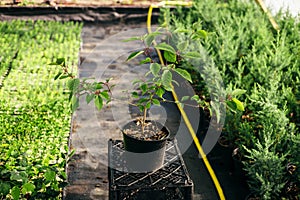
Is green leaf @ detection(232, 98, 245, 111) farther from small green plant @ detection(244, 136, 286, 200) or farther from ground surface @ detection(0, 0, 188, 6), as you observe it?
ground surface @ detection(0, 0, 188, 6)

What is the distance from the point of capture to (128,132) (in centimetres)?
330

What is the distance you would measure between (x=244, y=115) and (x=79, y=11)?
4.35 meters

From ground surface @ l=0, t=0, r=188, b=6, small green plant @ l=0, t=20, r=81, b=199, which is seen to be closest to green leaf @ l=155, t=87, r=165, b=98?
small green plant @ l=0, t=20, r=81, b=199

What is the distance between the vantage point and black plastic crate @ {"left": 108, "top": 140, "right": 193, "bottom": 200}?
3164 millimetres

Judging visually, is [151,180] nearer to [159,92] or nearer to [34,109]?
[159,92]

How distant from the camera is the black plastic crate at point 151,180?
3.16 meters

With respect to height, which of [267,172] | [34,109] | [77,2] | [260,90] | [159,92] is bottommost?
[34,109]

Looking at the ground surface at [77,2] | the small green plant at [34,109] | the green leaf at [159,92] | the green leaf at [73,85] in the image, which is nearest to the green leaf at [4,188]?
the small green plant at [34,109]

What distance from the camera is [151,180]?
3219 mm

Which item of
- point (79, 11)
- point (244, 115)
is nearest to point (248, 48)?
point (244, 115)

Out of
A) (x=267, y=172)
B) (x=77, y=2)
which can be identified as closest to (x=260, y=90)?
(x=267, y=172)

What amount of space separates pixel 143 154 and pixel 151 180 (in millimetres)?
179

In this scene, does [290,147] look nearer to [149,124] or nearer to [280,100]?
[280,100]

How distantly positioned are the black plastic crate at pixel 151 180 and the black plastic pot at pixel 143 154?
42 millimetres
